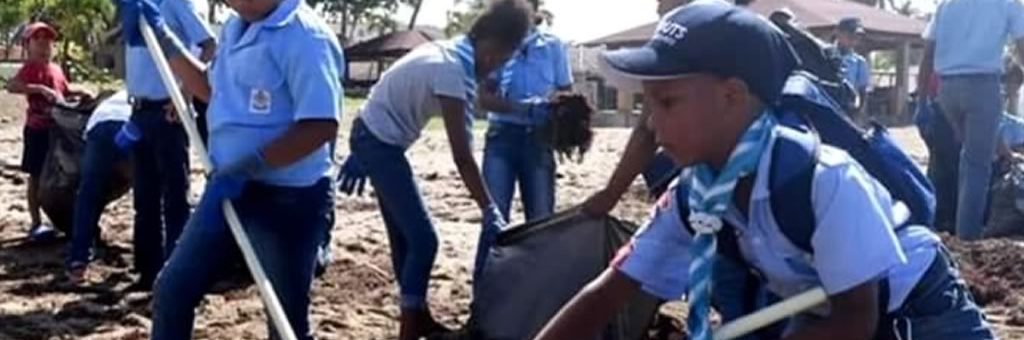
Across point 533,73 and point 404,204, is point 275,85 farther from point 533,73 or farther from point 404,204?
point 533,73

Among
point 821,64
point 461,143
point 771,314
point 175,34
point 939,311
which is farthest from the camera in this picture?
point 175,34

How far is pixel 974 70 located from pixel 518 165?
2.17 m

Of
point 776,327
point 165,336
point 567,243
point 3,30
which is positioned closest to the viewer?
point 776,327

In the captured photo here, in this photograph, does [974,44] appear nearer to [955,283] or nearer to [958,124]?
[958,124]

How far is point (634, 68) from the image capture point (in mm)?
2551

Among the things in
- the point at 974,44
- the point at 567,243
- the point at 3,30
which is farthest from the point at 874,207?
the point at 3,30

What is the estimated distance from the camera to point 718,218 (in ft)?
8.48

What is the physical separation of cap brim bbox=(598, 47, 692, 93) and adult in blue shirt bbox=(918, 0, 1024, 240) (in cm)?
529

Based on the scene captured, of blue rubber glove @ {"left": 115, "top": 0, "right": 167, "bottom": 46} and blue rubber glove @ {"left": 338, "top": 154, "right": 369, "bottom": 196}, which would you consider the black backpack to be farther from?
blue rubber glove @ {"left": 338, "top": 154, "right": 369, "bottom": 196}

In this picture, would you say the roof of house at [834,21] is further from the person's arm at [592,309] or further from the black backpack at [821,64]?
the person's arm at [592,309]

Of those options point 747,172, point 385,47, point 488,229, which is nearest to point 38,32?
point 488,229

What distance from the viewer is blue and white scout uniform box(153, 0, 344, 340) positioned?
416 cm

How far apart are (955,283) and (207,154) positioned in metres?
2.13

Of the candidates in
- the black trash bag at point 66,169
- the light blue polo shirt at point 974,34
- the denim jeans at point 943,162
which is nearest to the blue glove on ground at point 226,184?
the black trash bag at point 66,169
